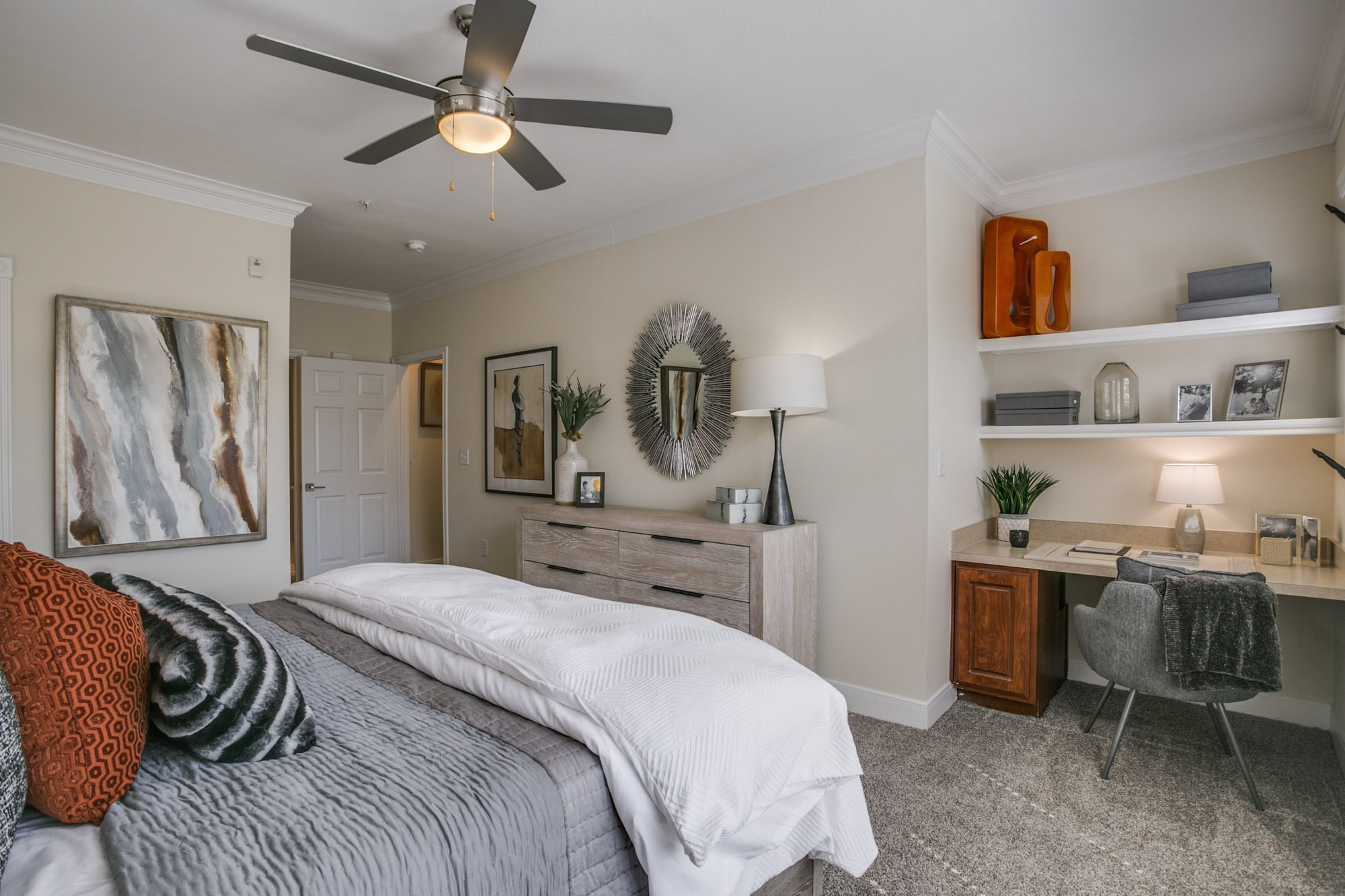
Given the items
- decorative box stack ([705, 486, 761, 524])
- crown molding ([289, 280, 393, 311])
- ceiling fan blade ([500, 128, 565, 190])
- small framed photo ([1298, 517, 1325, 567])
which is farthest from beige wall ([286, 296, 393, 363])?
small framed photo ([1298, 517, 1325, 567])

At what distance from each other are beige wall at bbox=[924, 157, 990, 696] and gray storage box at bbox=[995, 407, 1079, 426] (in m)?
0.12

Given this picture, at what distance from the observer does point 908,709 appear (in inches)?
113

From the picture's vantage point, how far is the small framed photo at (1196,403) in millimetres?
2986

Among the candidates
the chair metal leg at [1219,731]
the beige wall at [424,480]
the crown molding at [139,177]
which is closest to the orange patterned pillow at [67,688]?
the crown molding at [139,177]

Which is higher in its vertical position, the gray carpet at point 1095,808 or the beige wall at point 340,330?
the beige wall at point 340,330

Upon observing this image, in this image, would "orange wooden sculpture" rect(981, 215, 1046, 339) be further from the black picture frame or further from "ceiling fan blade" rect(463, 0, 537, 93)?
the black picture frame

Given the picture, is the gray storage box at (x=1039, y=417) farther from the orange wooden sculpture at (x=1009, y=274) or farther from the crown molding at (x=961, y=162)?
the crown molding at (x=961, y=162)

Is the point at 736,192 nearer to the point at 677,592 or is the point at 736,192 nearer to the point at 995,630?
the point at 677,592

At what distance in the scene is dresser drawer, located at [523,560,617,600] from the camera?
3408 millimetres

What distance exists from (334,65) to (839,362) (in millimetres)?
2180

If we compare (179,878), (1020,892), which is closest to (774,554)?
(1020,892)

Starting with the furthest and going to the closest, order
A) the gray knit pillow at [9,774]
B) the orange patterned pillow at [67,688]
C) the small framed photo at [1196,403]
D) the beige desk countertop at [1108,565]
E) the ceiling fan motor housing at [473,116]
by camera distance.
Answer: the small framed photo at [1196,403] → the beige desk countertop at [1108,565] → the ceiling fan motor housing at [473,116] → the orange patterned pillow at [67,688] → the gray knit pillow at [9,774]

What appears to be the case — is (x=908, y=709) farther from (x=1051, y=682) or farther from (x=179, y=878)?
(x=179, y=878)

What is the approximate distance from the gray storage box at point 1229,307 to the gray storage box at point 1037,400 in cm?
52
